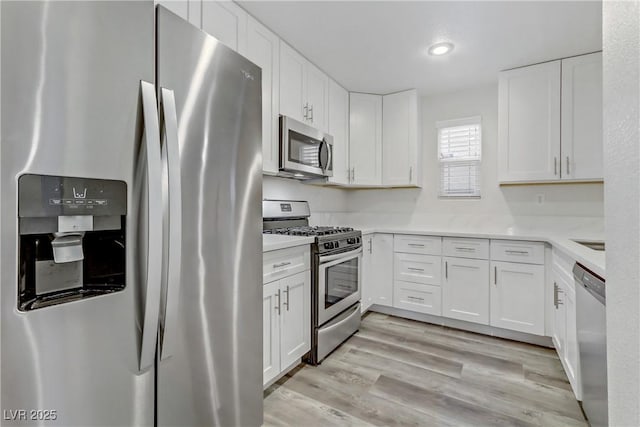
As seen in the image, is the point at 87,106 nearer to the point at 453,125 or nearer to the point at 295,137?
the point at 295,137

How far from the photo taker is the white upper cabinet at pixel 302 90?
2393mm

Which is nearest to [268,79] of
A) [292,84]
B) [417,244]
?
[292,84]

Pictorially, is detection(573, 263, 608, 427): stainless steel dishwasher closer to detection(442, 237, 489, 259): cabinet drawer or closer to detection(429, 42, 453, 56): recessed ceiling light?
detection(442, 237, 489, 259): cabinet drawer

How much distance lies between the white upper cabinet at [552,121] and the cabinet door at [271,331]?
2.44 meters

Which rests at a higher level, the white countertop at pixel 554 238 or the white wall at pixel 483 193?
the white wall at pixel 483 193

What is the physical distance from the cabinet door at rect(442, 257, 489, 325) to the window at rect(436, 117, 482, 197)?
3.10 ft

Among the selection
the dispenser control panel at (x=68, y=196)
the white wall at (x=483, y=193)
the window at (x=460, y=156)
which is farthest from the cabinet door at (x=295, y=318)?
the window at (x=460, y=156)

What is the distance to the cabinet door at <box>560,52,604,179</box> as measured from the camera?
8.36 feet

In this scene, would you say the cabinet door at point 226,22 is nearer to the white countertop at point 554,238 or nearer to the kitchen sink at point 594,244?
the white countertop at point 554,238

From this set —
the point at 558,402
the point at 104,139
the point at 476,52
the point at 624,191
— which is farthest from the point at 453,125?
the point at 104,139

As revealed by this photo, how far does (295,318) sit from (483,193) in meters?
2.50

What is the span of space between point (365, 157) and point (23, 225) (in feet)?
10.1

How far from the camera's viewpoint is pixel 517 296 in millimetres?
2588

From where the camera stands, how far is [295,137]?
95.7 inches
